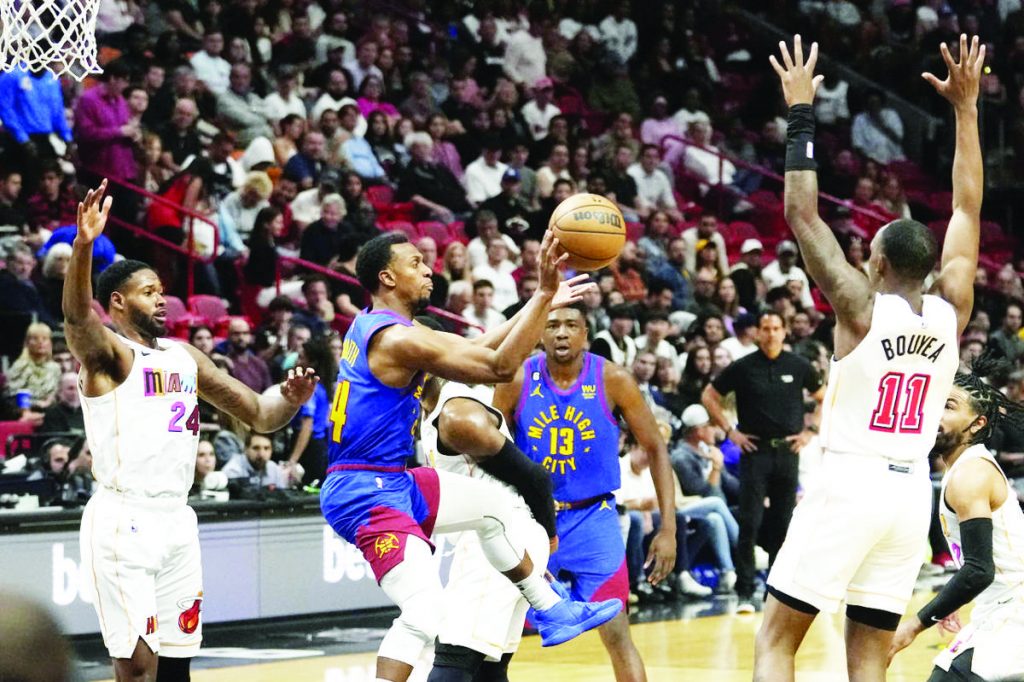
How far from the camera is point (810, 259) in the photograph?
5.36 meters

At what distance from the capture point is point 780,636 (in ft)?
18.0

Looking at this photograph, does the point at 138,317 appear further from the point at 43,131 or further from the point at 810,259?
the point at 43,131

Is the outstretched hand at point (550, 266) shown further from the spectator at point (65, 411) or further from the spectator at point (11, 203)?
the spectator at point (11, 203)

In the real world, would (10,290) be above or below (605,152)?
below

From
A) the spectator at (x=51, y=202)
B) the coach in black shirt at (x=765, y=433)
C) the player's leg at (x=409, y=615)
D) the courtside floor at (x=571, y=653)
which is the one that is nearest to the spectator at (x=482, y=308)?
the coach in black shirt at (x=765, y=433)

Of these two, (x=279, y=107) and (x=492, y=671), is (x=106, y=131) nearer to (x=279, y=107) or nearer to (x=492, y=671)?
(x=279, y=107)

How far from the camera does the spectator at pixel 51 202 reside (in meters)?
13.2

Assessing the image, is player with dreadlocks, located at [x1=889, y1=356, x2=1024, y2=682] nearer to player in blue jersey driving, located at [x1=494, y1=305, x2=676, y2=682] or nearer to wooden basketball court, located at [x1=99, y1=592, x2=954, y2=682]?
player in blue jersey driving, located at [x1=494, y1=305, x2=676, y2=682]

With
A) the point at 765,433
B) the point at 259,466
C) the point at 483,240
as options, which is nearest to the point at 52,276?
the point at 259,466

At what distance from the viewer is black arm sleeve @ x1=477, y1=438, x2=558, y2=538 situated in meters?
6.55

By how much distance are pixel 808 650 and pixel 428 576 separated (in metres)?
4.78

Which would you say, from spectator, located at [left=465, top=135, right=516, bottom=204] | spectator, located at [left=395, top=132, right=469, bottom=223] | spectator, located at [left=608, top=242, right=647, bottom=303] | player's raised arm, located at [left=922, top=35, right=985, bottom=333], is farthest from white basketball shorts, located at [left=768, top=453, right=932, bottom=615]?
spectator, located at [left=465, top=135, right=516, bottom=204]

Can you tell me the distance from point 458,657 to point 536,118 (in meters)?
12.2

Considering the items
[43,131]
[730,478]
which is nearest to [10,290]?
[43,131]
